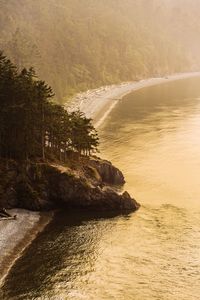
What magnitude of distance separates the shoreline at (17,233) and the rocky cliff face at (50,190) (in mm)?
2285

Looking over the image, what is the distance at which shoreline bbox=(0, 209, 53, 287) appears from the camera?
6247 cm

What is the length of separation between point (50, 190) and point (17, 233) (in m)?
11.6

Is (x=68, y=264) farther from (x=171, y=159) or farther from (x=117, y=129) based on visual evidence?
(x=117, y=129)

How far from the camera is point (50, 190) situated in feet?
258

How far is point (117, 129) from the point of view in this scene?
15775 centimetres

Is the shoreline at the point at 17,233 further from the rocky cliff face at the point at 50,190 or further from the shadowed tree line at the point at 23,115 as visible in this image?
the shadowed tree line at the point at 23,115

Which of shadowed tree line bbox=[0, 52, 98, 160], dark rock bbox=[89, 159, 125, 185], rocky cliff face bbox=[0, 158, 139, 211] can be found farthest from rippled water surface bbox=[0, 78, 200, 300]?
shadowed tree line bbox=[0, 52, 98, 160]

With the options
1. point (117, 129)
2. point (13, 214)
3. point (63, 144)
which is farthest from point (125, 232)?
point (117, 129)

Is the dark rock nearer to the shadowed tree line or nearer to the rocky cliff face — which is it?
the shadowed tree line

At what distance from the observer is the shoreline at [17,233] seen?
62.5m

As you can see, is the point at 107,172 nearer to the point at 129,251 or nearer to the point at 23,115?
the point at 23,115

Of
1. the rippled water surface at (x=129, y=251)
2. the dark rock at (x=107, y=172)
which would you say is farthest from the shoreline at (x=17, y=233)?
the dark rock at (x=107, y=172)

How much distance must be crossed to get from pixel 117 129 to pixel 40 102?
7763 centimetres

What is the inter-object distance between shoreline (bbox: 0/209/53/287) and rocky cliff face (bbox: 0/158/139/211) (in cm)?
228
